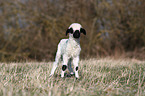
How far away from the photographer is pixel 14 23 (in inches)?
367

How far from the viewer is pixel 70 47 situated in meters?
3.21

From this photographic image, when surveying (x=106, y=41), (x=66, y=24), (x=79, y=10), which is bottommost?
(x=106, y=41)

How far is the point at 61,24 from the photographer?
9156 mm

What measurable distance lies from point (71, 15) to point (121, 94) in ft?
23.4

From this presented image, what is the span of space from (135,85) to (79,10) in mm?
6882

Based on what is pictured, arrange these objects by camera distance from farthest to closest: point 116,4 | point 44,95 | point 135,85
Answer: point 116,4 → point 135,85 → point 44,95

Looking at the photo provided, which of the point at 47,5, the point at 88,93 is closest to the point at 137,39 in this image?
the point at 47,5

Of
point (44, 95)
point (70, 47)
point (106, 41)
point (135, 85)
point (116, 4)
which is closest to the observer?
point (44, 95)

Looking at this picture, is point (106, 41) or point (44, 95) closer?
point (44, 95)

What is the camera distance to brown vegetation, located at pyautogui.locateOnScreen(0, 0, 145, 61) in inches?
352

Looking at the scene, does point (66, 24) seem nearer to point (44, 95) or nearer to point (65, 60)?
point (65, 60)

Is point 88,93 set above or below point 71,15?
below

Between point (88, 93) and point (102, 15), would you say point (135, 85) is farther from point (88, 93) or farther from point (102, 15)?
point (102, 15)

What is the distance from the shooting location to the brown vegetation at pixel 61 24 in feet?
29.4
